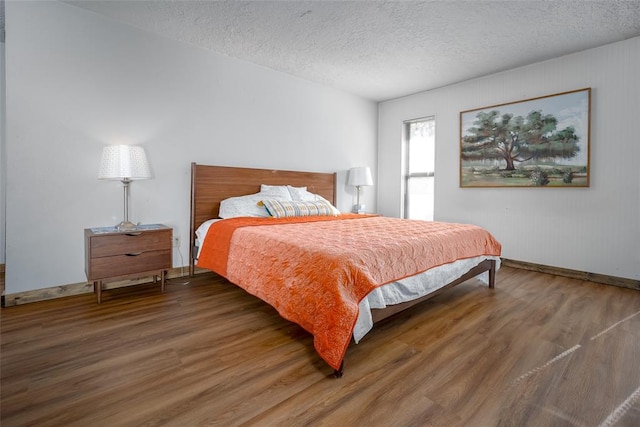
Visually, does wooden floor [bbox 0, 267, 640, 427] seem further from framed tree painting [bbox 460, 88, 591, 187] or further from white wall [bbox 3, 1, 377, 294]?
framed tree painting [bbox 460, 88, 591, 187]

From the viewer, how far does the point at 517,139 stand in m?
3.79

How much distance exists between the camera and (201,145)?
3.39 metres

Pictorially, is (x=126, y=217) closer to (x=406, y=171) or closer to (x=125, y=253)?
(x=125, y=253)

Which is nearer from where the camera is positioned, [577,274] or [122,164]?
[122,164]

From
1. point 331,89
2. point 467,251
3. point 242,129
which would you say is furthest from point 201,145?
point 467,251

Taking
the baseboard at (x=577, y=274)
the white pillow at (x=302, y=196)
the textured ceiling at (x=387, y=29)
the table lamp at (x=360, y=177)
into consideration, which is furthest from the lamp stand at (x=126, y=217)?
the baseboard at (x=577, y=274)

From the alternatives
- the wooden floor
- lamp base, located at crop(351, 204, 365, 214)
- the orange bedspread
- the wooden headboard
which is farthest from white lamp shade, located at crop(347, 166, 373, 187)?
the wooden floor

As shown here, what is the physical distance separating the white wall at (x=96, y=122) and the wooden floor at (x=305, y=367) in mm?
668

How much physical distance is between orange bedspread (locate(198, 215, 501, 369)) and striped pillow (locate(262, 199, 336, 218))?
469 millimetres

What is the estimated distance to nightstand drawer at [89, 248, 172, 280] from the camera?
97.1 inches

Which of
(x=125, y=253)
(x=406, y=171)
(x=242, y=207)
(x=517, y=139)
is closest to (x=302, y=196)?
(x=242, y=207)

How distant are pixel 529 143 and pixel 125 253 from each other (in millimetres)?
4528

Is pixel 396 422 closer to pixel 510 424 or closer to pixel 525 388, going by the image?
pixel 510 424

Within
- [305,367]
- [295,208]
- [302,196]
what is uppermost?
[302,196]
